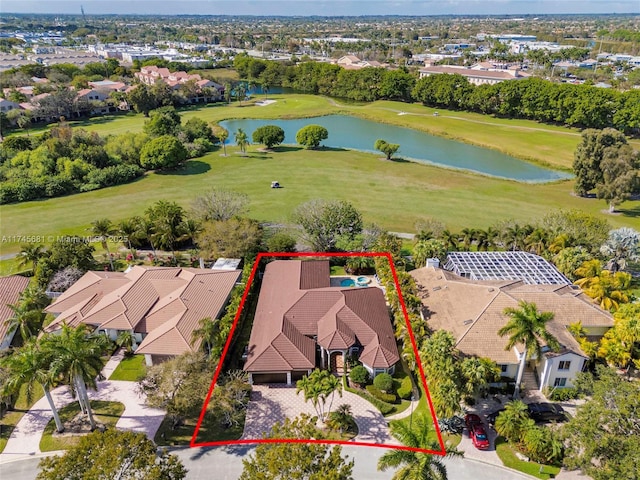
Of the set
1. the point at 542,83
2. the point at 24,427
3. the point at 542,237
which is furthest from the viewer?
the point at 542,83

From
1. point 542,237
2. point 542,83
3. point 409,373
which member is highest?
point 542,83

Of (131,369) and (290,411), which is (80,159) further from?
(290,411)

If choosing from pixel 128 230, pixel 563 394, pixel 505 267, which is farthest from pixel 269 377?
pixel 128 230

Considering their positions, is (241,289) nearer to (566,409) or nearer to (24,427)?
(24,427)

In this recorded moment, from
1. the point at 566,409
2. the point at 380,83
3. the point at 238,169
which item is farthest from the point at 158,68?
the point at 566,409

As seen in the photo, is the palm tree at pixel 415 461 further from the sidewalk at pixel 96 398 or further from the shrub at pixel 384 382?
the sidewalk at pixel 96 398

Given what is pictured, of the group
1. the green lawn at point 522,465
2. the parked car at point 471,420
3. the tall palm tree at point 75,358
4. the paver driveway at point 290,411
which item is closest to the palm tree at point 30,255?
the tall palm tree at point 75,358
